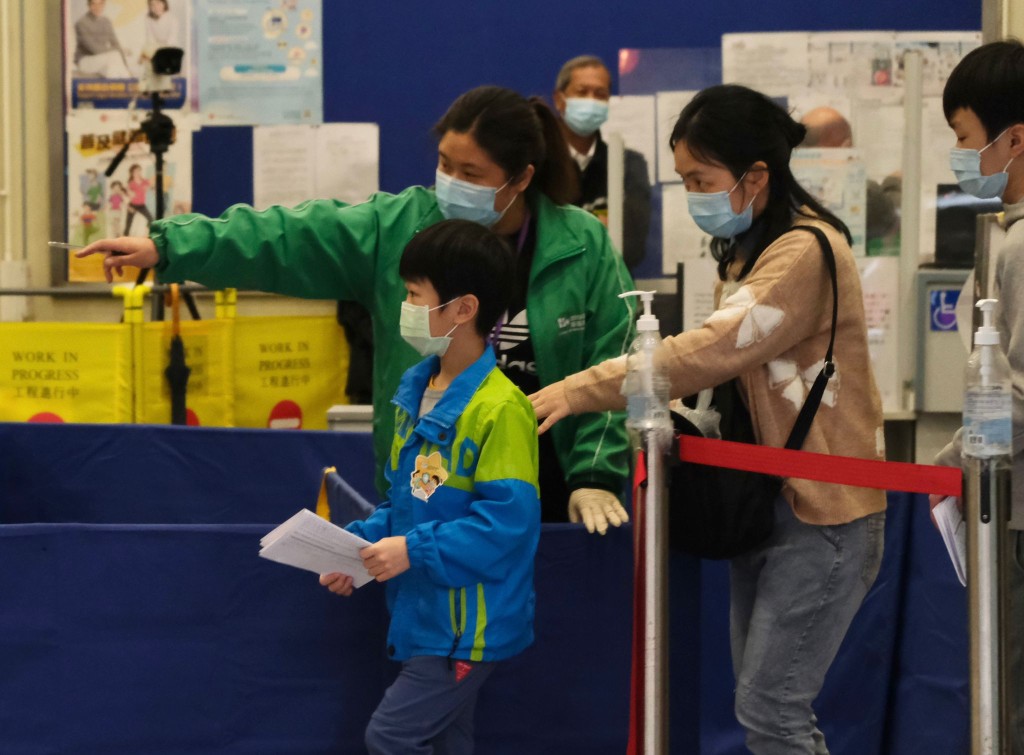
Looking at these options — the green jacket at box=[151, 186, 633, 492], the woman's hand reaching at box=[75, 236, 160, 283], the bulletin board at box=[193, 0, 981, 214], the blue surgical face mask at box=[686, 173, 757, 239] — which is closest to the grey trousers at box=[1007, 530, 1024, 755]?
the blue surgical face mask at box=[686, 173, 757, 239]

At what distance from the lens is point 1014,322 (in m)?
2.13

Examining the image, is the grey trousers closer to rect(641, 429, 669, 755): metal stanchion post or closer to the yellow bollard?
rect(641, 429, 669, 755): metal stanchion post

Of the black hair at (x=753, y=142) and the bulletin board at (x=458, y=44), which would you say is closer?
the black hair at (x=753, y=142)

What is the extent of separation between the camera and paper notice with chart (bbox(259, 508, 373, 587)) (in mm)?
2127

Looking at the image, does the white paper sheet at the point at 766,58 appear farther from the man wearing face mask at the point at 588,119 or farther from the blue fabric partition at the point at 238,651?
the blue fabric partition at the point at 238,651

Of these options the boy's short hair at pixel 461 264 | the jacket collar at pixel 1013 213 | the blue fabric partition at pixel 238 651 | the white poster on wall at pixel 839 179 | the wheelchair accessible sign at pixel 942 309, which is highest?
the white poster on wall at pixel 839 179

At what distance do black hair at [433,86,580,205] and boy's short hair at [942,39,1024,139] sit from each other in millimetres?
818

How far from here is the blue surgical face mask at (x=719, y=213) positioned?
7.64ft

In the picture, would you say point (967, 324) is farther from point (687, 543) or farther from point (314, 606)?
point (314, 606)

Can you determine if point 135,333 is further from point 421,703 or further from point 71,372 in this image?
point 421,703

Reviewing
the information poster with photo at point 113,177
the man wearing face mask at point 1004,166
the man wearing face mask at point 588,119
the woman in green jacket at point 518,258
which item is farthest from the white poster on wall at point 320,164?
the man wearing face mask at point 1004,166

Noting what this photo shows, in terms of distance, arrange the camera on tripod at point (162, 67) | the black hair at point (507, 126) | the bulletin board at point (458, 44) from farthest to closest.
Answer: the bulletin board at point (458, 44) < the camera on tripod at point (162, 67) < the black hair at point (507, 126)

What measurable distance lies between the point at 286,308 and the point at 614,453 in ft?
13.2

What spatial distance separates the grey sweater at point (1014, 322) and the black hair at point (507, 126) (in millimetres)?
931
